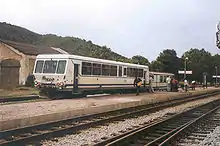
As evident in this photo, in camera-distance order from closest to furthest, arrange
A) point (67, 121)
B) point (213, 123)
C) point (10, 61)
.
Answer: point (67, 121)
point (213, 123)
point (10, 61)

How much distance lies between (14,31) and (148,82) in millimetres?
77564

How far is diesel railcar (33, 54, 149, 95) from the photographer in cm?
2114

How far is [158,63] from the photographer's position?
73.3 m

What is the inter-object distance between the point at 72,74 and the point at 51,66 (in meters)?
1.64

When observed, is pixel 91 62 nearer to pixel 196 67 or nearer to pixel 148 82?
pixel 148 82

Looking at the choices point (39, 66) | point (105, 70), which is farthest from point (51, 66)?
point (105, 70)

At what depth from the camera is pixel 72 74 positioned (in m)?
21.4

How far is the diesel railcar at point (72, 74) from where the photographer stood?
2114 cm

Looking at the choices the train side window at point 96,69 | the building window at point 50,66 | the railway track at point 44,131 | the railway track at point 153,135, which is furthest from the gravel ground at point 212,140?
the train side window at point 96,69

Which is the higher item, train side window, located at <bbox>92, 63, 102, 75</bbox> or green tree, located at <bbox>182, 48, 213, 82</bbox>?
green tree, located at <bbox>182, 48, 213, 82</bbox>

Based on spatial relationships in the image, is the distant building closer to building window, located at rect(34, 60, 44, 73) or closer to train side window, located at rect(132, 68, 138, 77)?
train side window, located at rect(132, 68, 138, 77)

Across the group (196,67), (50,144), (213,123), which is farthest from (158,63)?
(50,144)

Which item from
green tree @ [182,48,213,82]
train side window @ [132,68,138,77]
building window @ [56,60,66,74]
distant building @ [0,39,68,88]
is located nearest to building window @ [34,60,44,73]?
building window @ [56,60,66,74]

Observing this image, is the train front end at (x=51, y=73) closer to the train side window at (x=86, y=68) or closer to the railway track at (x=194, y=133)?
the train side window at (x=86, y=68)
